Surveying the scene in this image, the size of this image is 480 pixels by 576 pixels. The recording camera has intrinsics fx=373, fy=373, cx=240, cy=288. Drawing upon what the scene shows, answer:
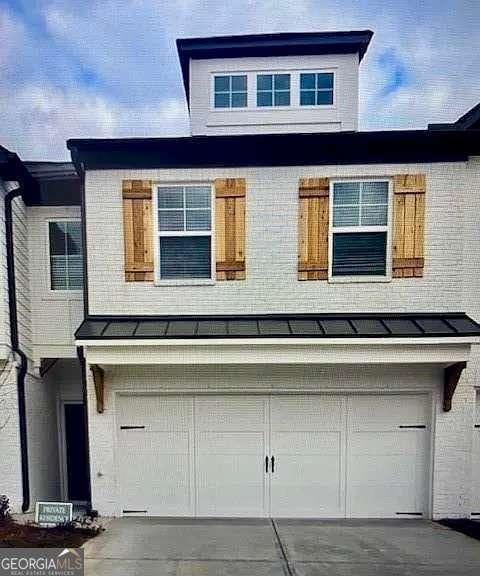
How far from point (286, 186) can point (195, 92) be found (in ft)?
12.6

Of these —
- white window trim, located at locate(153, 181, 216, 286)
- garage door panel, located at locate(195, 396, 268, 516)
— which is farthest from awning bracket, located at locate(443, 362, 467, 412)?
white window trim, located at locate(153, 181, 216, 286)

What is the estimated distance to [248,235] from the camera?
202 inches

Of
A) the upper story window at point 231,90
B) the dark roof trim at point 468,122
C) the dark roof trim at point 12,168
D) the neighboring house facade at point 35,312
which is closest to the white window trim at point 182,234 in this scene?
the neighboring house facade at point 35,312

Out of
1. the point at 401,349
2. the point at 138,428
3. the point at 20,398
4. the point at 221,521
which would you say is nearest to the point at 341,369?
the point at 401,349

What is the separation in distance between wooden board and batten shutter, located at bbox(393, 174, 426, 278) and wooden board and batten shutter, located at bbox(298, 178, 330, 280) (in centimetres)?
94

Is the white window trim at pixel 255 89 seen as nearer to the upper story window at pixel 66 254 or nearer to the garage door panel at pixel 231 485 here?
the upper story window at pixel 66 254

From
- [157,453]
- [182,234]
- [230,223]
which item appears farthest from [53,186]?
[157,453]

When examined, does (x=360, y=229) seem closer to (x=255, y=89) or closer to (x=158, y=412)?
(x=158, y=412)

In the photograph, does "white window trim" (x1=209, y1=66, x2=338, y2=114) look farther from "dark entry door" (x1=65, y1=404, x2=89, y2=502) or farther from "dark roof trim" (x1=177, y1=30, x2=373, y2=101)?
"dark entry door" (x1=65, y1=404, x2=89, y2=502)

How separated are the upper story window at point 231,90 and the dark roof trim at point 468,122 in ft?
11.8

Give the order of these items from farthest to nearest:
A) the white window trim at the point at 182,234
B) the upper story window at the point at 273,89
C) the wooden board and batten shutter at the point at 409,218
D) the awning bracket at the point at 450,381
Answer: the upper story window at the point at 273,89 < the white window trim at the point at 182,234 < the wooden board and batten shutter at the point at 409,218 < the awning bracket at the point at 450,381

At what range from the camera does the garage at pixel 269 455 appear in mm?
5305

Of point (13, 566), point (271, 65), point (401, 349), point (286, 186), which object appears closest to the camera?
point (13, 566)

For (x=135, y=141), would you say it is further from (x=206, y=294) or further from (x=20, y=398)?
(x=20, y=398)
